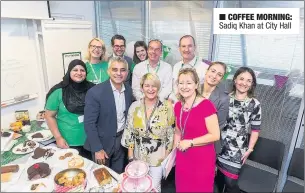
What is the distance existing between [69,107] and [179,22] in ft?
4.69

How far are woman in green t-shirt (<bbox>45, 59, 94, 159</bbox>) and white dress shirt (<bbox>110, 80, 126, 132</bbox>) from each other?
0.24 m

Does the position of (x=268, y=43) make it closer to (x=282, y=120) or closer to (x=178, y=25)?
(x=282, y=120)

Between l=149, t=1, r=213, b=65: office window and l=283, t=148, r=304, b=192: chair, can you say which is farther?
l=149, t=1, r=213, b=65: office window

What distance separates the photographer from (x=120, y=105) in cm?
137

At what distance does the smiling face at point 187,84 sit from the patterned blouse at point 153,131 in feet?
0.68

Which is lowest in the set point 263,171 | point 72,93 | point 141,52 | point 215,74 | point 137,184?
point 263,171

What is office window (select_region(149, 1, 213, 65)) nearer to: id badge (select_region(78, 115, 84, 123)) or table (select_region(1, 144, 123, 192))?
id badge (select_region(78, 115, 84, 123))

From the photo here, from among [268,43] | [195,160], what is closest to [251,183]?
[195,160]

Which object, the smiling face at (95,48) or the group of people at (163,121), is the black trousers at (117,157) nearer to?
the group of people at (163,121)

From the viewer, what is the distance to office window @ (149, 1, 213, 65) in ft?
6.73

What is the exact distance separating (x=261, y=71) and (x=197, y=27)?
2.41 feet

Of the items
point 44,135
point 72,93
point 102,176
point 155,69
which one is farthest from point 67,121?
point 155,69

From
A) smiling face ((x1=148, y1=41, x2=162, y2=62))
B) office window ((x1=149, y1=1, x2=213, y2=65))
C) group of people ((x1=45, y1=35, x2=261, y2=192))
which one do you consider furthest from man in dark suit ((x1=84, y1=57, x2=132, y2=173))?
office window ((x1=149, y1=1, x2=213, y2=65))

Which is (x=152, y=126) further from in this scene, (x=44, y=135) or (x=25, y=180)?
(x=44, y=135)
